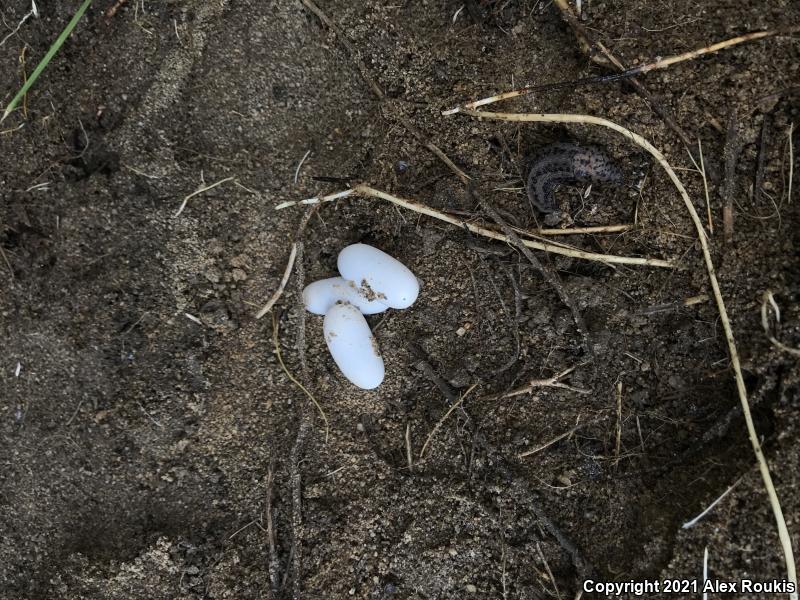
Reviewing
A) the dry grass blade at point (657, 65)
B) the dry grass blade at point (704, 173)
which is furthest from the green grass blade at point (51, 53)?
the dry grass blade at point (704, 173)

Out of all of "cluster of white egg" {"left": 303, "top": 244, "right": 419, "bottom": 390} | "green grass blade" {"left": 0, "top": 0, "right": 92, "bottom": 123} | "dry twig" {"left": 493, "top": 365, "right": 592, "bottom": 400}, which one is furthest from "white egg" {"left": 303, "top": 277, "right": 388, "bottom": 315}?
"green grass blade" {"left": 0, "top": 0, "right": 92, "bottom": 123}

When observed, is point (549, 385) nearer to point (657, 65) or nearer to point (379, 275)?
point (379, 275)

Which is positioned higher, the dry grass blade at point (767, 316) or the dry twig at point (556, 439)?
the dry grass blade at point (767, 316)

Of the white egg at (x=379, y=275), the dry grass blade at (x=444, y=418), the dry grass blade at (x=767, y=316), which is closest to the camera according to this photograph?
the dry grass blade at (x=767, y=316)

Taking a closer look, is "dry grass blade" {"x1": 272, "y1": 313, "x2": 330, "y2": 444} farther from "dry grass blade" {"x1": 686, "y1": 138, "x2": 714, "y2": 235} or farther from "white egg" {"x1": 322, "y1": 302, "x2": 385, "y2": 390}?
"dry grass blade" {"x1": 686, "y1": 138, "x2": 714, "y2": 235}

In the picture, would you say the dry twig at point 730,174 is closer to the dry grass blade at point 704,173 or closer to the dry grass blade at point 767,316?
the dry grass blade at point 704,173

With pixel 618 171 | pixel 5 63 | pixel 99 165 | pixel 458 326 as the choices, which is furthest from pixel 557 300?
pixel 5 63
